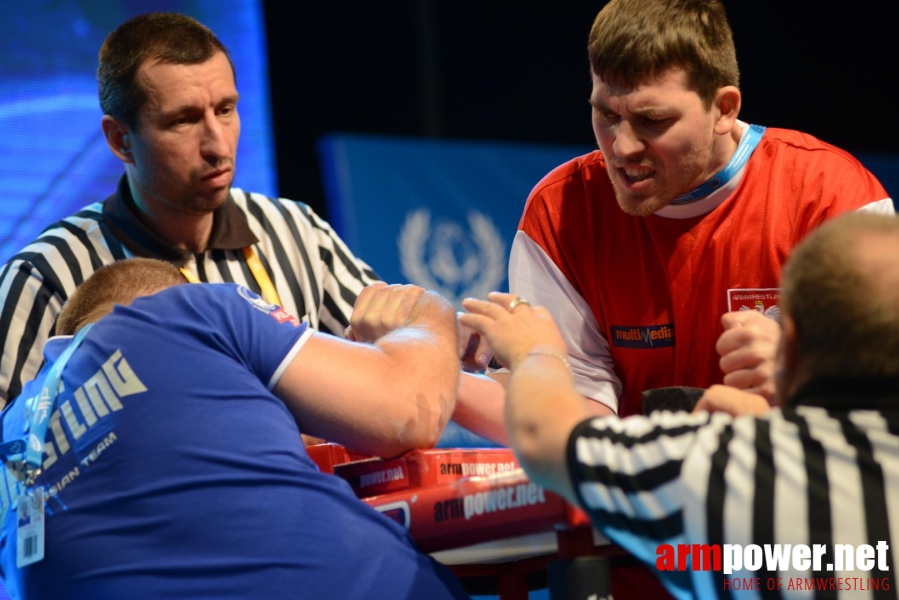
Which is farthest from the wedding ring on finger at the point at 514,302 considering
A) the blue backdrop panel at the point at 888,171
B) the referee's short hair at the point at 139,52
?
the blue backdrop panel at the point at 888,171

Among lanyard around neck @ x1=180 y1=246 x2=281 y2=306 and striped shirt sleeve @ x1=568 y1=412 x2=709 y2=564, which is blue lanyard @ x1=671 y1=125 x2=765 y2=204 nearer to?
striped shirt sleeve @ x1=568 y1=412 x2=709 y2=564

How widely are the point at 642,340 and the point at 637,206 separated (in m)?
0.29

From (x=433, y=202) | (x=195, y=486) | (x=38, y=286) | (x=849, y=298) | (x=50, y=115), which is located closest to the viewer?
(x=849, y=298)

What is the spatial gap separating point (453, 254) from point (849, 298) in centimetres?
322

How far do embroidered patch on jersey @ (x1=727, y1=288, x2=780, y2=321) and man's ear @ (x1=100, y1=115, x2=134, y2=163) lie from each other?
1526 mm

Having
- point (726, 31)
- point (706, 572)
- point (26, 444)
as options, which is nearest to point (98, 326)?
point (26, 444)

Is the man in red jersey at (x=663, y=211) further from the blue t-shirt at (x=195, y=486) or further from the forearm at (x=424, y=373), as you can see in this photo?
the blue t-shirt at (x=195, y=486)

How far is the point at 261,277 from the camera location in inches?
99.6

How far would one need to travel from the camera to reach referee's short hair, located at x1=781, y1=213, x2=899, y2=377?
99cm

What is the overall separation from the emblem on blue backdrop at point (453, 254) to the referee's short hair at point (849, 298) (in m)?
3.02

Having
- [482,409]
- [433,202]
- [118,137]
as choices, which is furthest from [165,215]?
[433,202]

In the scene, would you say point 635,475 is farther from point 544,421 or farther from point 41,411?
point 41,411

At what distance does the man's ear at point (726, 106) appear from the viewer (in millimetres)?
1863

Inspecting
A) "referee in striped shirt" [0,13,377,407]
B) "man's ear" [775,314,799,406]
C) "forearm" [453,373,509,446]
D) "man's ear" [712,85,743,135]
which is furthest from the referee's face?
"man's ear" [775,314,799,406]
